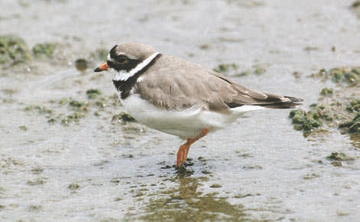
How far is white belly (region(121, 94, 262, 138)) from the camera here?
663cm

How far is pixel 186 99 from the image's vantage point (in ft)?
21.8

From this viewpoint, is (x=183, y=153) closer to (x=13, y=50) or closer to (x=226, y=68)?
(x=226, y=68)

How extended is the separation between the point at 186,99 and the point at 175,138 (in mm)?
1398

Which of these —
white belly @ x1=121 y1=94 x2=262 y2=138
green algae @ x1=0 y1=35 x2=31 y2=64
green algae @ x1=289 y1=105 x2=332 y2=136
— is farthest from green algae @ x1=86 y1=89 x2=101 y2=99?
green algae @ x1=289 y1=105 x2=332 y2=136

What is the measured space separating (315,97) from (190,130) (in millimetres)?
2600

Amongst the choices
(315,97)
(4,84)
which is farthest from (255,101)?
(4,84)

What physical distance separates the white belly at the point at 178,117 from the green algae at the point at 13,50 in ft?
14.1

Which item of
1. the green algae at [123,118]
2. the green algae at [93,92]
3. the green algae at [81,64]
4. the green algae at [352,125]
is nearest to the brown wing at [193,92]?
the green algae at [352,125]

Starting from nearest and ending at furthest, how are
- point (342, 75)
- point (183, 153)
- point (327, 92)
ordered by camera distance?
point (183, 153), point (327, 92), point (342, 75)

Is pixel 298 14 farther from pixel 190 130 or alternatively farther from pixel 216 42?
pixel 190 130

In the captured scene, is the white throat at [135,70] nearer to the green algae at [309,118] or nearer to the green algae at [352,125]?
the green algae at [309,118]

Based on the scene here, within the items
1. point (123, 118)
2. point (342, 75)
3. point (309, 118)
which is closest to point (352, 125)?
point (309, 118)

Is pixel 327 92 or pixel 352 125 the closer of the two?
pixel 352 125

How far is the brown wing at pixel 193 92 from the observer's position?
21.8 ft
